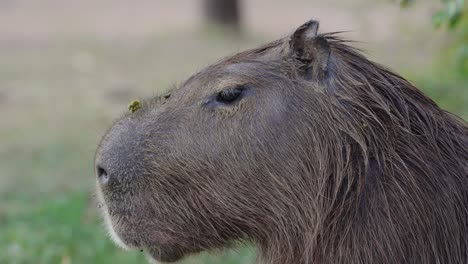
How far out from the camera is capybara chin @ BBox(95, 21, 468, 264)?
3014 mm

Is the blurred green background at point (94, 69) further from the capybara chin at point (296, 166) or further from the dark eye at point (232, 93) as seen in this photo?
the dark eye at point (232, 93)

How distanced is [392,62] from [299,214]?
9774 mm

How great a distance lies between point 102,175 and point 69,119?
22.4ft

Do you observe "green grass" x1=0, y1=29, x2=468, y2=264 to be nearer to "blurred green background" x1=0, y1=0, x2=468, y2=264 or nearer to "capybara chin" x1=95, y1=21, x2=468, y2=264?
"blurred green background" x1=0, y1=0, x2=468, y2=264

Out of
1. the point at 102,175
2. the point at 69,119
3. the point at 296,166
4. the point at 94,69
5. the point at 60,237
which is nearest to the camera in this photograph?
the point at 296,166

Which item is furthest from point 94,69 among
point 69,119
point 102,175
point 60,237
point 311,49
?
point 311,49

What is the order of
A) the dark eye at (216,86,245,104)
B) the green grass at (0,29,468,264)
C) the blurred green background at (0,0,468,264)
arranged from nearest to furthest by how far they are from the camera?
1. the dark eye at (216,86,245,104)
2. the green grass at (0,29,468,264)
3. the blurred green background at (0,0,468,264)

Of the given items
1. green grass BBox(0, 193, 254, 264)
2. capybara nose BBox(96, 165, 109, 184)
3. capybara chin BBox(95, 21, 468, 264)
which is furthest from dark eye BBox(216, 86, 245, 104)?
green grass BBox(0, 193, 254, 264)

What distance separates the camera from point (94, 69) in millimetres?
12281

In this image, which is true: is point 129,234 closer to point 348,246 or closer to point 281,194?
point 281,194

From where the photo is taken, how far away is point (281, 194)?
10.2 ft

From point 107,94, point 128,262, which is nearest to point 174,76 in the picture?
point 107,94

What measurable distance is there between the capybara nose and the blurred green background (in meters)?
0.46

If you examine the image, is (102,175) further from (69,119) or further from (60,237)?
(69,119)
